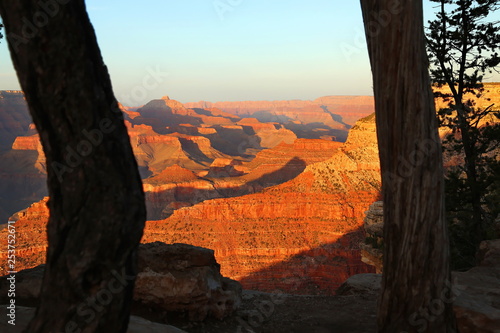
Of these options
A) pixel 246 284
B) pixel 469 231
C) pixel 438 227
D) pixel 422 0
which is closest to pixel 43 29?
pixel 422 0

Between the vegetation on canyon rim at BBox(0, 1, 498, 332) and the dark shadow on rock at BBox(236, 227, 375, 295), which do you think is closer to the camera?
the vegetation on canyon rim at BBox(0, 1, 498, 332)

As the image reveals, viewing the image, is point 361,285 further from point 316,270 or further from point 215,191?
point 215,191

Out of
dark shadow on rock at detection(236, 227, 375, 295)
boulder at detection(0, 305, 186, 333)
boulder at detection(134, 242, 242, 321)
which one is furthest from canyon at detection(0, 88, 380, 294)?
boulder at detection(0, 305, 186, 333)

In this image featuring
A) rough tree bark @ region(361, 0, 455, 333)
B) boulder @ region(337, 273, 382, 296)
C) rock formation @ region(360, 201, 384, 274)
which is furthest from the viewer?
rock formation @ region(360, 201, 384, 274)

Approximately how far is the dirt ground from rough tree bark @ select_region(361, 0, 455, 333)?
118 inches

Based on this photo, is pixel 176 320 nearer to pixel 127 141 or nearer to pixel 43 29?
pixel 127 141

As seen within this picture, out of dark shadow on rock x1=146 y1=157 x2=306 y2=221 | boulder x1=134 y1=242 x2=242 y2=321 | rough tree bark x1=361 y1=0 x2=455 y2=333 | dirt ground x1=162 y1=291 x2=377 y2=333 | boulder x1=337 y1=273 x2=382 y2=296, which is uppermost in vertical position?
rough tree bark x1=361 y1=0 x2=455 y2=333

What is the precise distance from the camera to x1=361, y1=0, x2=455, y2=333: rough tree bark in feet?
13.4

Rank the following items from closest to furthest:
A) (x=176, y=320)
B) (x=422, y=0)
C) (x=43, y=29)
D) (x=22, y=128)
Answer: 1. (x=43, y=29)
2. (x=422, y=0)
3. (x=176, y=320)
4. (x=22, y=128)

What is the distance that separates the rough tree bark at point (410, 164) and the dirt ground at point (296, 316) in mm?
2993

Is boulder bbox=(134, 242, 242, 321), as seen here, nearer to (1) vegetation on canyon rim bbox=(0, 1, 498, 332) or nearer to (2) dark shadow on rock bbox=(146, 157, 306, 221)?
(1) vegetation on canyon rim bbox=(0, 1, 498, 332)

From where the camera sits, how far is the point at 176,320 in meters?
7.13

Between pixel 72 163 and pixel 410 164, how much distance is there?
2935mm

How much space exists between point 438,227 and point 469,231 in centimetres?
1070
